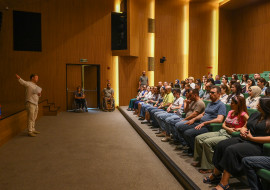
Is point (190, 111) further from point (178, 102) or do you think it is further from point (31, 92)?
point (31, 92)

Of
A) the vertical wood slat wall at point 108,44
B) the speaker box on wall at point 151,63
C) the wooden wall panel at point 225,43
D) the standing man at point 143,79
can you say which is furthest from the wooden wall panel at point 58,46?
the wooden wall panel at point 225,43

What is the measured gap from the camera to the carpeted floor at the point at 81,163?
2.36m

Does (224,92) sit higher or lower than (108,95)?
higher

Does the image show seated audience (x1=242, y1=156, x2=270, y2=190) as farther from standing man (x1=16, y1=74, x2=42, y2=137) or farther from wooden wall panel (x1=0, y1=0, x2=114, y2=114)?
wooden wall panel (x1=0, y1=0, x2=114, y2=114)

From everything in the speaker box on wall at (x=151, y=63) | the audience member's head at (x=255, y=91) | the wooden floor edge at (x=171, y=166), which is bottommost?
the wooden floor edge at (x=171, y=166)

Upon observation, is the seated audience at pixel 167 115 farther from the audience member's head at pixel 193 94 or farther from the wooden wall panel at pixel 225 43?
the wooden wall panel at pixel 225 43

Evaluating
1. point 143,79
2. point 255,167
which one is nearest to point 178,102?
point 255,167

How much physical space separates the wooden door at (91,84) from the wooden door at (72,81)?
23cm

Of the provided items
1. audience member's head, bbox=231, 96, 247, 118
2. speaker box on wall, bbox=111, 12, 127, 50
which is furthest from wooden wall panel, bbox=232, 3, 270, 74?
audience member's head, bbox=231, 96, 247, 118

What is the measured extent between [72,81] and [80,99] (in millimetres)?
830

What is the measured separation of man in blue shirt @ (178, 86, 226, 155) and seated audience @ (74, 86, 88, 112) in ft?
16.9

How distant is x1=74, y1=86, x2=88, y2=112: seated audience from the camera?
298 inches

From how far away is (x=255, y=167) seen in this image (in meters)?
1.70

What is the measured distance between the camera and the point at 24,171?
2.70 meters
